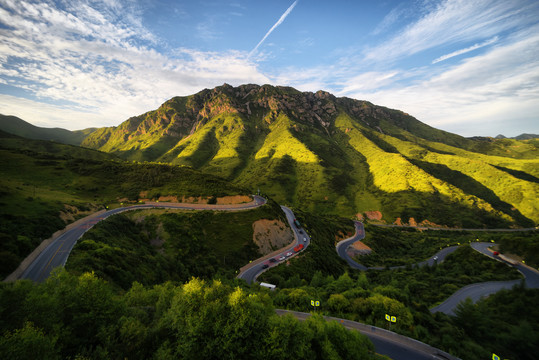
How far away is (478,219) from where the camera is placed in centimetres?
15600

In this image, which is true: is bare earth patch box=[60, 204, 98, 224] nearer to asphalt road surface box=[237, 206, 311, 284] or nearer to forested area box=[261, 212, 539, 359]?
asphalt road surface box=[237, 206, 311, 284]

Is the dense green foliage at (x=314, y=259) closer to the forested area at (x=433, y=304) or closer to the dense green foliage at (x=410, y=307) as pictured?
the forested area at (x=433, y=304)

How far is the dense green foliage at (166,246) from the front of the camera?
34.4 metres

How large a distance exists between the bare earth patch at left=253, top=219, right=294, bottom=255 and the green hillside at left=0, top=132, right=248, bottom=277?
908 inches

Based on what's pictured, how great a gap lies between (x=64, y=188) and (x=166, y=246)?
52611 mm

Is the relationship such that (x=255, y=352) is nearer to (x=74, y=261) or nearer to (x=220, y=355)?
(x=220, y=355)

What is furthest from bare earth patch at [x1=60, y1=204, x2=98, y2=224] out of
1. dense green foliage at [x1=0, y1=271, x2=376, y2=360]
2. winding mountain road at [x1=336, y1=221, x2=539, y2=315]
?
winding mountain road at [x1=336, y1=221, x2=539, y2=315]

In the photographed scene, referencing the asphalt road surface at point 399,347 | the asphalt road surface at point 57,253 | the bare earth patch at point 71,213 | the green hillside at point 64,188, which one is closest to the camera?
the asphalt road surface at point 399,347

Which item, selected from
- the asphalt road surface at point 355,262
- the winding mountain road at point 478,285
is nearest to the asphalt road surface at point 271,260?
the asphalt road surface at point 355,262

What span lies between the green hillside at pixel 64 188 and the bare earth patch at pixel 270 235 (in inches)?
908

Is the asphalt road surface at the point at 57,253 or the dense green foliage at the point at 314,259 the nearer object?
the asphalt road surface at the point at 57,253

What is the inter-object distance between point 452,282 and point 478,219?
145964 millimetres

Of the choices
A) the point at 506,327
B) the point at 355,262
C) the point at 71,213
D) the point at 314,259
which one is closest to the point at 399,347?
the point at 506,327

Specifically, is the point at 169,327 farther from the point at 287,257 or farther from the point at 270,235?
the point at 270,235
